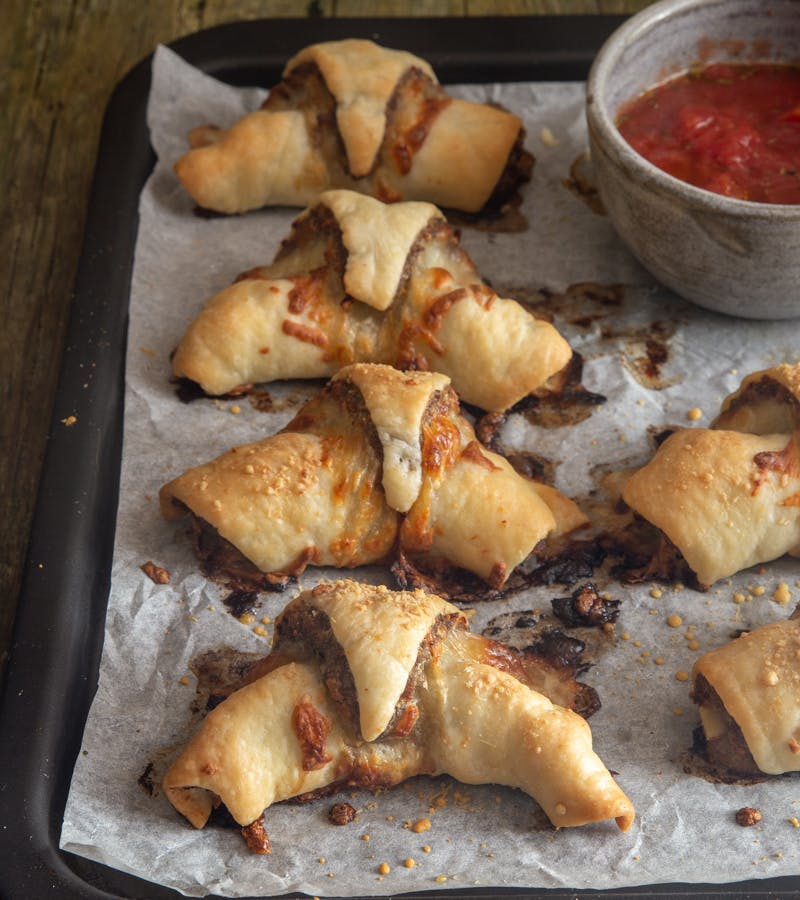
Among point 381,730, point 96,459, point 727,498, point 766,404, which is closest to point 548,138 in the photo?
point 766,404

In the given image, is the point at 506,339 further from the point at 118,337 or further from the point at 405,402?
the point at 118,337

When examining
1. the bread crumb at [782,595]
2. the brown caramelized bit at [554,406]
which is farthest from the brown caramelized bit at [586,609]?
the brown caramelized bit at [554,406]

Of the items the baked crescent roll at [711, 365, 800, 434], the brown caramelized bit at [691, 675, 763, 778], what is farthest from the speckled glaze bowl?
the brown caramelized bit at [691, 675, 763, 778]

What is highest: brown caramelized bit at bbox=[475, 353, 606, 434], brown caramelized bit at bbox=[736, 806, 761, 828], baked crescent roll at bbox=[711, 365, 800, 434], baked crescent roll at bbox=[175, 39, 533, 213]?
baked crescent roll at bbox=[175, 39, 533, 213]

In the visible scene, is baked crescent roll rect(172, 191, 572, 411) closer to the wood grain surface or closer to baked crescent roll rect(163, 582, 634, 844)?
the wood grain surface

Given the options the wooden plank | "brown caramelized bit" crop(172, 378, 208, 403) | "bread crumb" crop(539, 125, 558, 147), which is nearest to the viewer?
"brown caramelized bit" crop(172, 378, 208, 403)

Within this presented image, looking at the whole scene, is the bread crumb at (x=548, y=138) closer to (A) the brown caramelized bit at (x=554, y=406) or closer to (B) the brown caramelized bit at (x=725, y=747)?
(A) the brown caramelized bit at (x=554, y=406)

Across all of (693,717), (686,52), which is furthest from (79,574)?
(686,52)

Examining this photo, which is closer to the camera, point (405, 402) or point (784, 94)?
point (405, 402)
